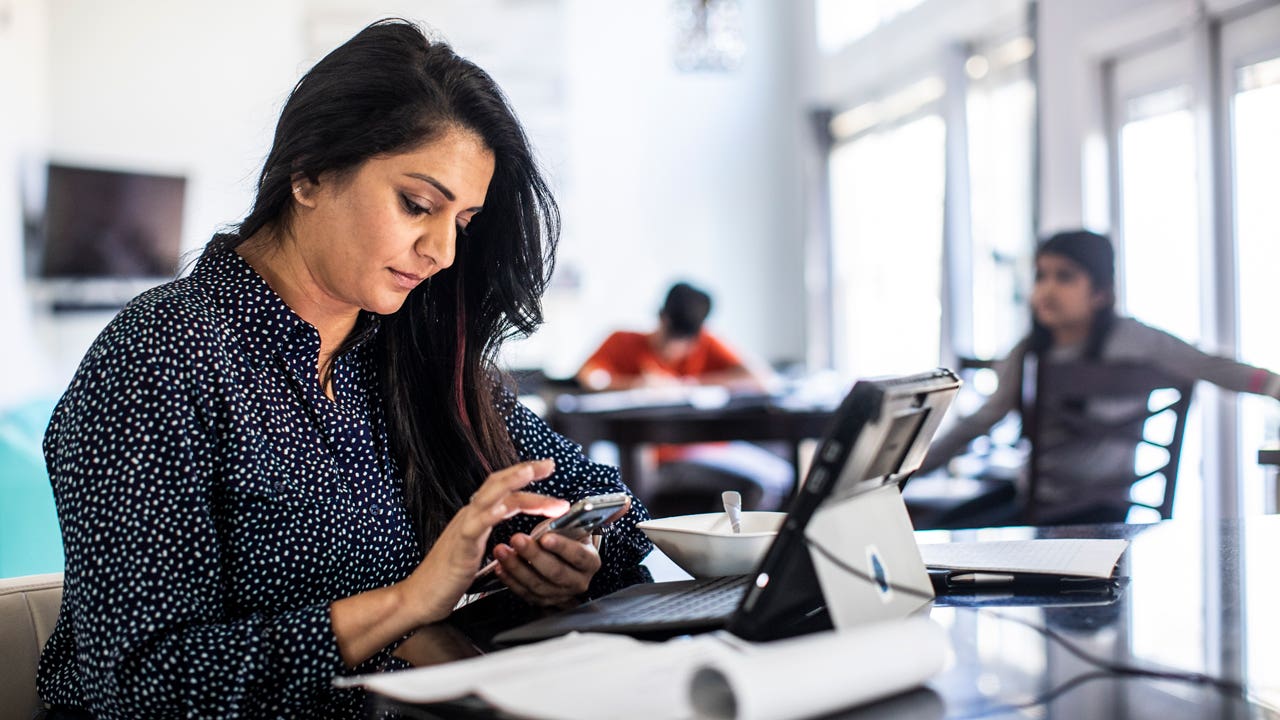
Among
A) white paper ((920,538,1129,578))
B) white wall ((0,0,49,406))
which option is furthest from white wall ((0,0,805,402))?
white paper ((920,538,1129,578))

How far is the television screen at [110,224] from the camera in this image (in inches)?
195

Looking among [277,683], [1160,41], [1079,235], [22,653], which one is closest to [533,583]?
[277,683]

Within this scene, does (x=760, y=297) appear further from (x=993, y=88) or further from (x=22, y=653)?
(x=22, y=653)

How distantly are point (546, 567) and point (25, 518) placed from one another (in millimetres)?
1718

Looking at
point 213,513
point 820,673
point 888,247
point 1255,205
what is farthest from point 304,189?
point 888,247

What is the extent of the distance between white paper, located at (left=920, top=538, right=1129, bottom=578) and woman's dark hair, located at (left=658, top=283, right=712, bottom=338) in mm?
3094

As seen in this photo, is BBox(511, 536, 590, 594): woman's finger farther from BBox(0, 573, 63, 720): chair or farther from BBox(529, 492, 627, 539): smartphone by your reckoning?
BBox(0, 573, 63, 720): chair

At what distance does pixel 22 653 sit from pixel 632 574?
0.67 m

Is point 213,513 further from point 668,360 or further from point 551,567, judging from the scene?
point 668,360

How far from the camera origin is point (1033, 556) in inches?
50.0

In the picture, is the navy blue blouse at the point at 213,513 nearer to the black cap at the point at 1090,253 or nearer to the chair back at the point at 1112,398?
the chair back at the point at 1112,398

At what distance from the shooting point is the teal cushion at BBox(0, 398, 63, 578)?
7.72 ft

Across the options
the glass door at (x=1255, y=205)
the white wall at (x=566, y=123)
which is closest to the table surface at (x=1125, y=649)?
the glass door at (x=1255, y=205)

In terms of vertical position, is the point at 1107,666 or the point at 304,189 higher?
the point at 304,189
